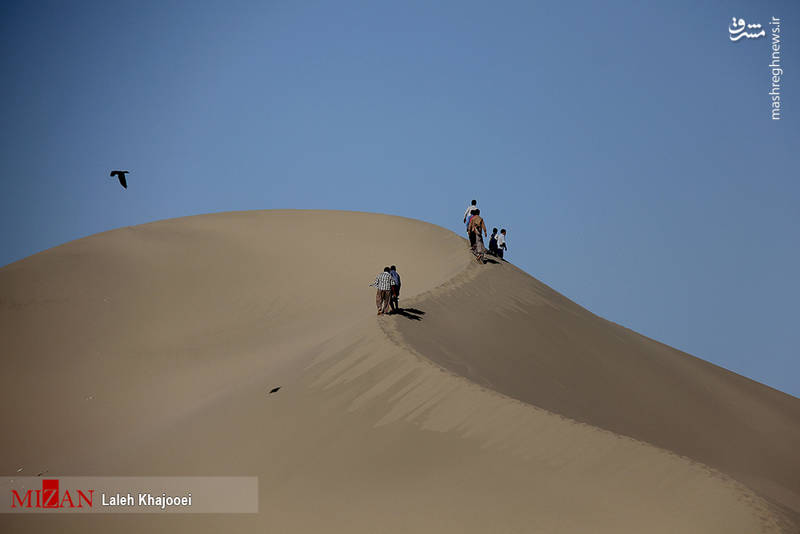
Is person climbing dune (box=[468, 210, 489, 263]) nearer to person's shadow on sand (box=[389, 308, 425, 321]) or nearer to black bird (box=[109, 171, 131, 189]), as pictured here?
person's shadow on sand (box=[389, 308, 425, 321])

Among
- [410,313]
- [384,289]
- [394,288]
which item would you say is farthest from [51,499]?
[410,313]

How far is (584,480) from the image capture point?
9.79 m

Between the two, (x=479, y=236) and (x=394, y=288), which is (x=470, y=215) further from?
(x=394, y=288)

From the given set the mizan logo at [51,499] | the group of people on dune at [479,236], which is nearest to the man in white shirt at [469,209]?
the group of people on dune at [479,236]

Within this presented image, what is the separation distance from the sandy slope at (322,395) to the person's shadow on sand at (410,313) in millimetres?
205

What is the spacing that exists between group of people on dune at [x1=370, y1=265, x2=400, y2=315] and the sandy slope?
372 millimetres

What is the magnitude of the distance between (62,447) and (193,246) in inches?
513

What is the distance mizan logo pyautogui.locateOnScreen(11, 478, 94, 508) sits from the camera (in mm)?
12211

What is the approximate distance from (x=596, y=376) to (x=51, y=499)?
37.7 feet

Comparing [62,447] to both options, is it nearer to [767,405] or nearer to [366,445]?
[366,445]

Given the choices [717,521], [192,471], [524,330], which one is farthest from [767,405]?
[192,471]

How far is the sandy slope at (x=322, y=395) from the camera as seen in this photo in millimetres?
9773

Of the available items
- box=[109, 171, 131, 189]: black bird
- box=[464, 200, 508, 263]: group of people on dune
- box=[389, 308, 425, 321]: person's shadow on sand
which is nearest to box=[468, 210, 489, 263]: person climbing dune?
box=[464, 200, 508, 263]: group of people on dune

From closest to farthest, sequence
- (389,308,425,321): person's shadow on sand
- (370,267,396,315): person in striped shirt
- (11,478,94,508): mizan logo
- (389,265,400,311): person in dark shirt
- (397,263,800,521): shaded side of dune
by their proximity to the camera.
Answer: (11,478,94,508): mizan logo < (397,263,800,521): shaded side of dune < (370,267,396,315): person in striped shirt < (389,265,400,311): person in dark shirt < (389,308,425,321): person's shadow on sand
